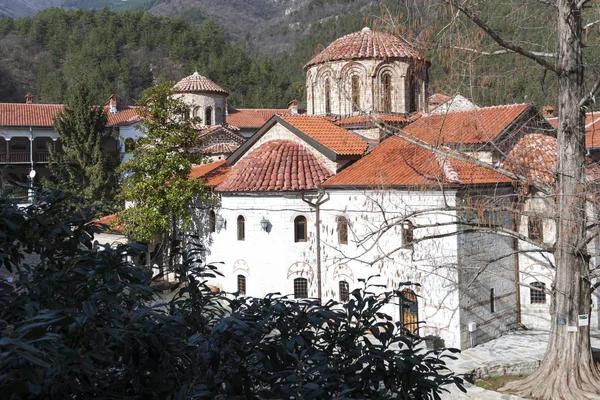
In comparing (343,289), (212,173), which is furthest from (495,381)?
(212,173)

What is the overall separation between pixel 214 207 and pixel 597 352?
10.8 meters

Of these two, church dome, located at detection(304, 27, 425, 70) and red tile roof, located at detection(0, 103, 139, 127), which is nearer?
church dome, located at detection(304, 27, 425, 70)

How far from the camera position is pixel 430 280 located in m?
12.3

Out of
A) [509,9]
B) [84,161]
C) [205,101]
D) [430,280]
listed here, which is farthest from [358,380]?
[84,161]

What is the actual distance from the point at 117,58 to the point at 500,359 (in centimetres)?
5391

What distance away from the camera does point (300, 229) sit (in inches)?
588

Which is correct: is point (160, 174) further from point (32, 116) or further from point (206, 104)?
point (32, 116)

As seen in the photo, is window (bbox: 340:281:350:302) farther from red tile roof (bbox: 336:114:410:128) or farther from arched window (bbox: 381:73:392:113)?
arched window (bbox: 381:73:392:113)

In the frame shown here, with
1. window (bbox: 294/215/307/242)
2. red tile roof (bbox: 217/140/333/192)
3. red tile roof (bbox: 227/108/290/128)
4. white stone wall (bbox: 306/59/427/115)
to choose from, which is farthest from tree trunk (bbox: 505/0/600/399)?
red tile roof (bbox: 227/108/290/128)

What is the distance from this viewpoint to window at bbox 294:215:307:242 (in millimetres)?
14863

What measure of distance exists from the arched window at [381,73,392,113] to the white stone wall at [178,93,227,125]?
1047 centimetres

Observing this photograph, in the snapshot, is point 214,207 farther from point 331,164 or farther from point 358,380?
point 358,380

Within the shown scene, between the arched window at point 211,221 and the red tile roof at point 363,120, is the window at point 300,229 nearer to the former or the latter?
the arched window at point 211,221

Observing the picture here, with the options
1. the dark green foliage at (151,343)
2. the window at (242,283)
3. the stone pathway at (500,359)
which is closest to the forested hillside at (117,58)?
the window at (242,283)
